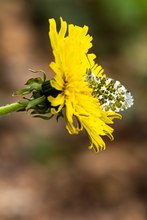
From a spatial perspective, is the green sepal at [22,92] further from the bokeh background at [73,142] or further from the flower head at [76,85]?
the bokeh background at [73,142]

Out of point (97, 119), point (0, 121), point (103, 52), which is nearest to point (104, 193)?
point (0, 121)

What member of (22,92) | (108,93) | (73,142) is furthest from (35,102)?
(73,142)

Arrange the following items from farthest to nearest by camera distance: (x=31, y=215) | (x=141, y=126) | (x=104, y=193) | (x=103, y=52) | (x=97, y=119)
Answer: (x=103, y=52), (x=141, y=126), (x=104, y=193), (x=31, y=215), (x=97, y=119)

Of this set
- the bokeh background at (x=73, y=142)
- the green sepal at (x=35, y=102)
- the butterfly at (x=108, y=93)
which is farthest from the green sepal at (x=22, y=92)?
the bokeh background at (x=73, y=142)

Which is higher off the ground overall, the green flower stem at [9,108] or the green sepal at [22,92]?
the green sepal at [22,92]

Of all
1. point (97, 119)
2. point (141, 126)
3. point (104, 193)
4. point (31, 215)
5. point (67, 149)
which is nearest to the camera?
point (97, 119)

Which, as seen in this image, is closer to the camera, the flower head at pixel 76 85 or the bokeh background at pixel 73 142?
A: the flower head at pixel 76 85

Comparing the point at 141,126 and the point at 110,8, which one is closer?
the point at 141,126

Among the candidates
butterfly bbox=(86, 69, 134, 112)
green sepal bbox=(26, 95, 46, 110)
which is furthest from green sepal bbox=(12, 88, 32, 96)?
butterfly bbox=(86, 69, 134, 112)

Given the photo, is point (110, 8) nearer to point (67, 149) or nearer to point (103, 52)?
point (103, 52)
